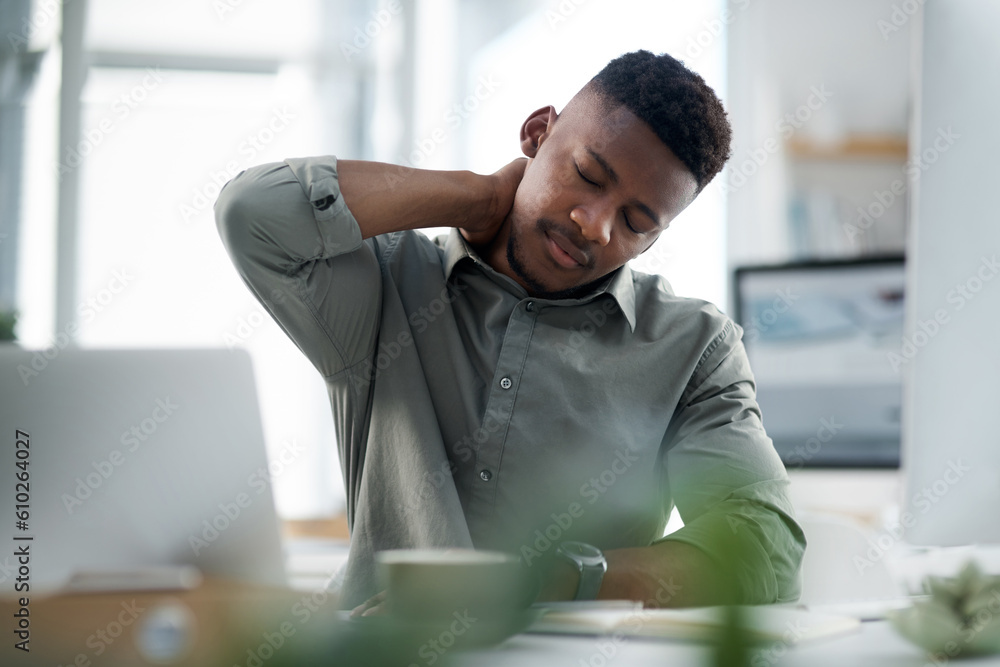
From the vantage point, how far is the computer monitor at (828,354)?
79.0 inches

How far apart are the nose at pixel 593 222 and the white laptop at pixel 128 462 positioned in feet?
1.49

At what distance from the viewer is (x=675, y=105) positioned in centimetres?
115

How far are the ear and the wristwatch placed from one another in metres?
0.60

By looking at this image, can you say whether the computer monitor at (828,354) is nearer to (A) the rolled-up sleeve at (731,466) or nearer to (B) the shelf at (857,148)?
(A) the rolled-up sleeve at (731,466)

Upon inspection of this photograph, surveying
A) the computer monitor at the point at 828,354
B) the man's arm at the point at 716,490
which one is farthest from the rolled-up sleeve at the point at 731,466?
the computer monitor at the point at 828,354

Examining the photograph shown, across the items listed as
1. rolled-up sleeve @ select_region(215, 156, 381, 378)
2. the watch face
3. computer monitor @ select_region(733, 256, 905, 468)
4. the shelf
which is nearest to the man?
rolled-up sleeve @ select_region(215, 156, 381, 378)

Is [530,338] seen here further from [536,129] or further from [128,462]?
[128,462]

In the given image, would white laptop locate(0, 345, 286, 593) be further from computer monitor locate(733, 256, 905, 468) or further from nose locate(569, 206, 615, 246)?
computer monitor locate(733, 256, 905, 468)

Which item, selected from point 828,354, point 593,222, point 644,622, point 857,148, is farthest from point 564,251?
point 857,148

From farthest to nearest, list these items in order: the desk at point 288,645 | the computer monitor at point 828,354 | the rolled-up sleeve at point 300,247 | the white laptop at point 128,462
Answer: the computer monitor at point 828,354
the rolled-up sleeve at point 300,247
the white laptop at point 128,462
the desk at point 288,645

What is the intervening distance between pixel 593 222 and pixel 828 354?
1235 millimetres

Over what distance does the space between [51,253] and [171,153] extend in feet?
1.89

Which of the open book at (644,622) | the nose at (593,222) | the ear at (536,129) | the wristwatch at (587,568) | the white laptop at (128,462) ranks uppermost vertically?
the ear at (536,129)

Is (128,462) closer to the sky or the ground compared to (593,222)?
closer to the ground
